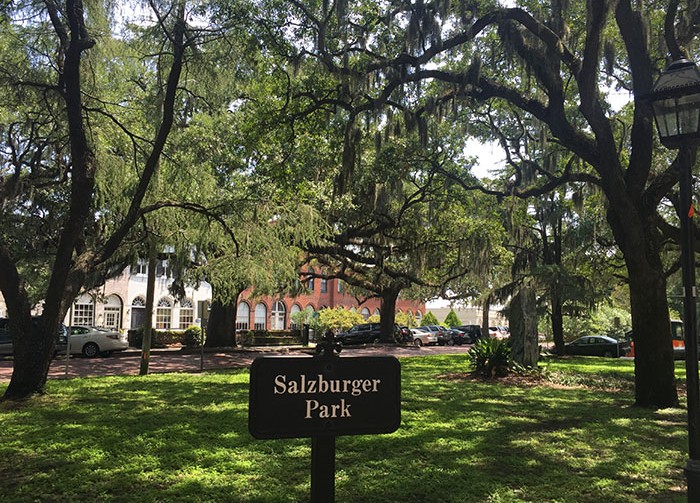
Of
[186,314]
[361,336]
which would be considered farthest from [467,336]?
[186,314]

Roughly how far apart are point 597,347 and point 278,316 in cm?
3218

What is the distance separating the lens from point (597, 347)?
30.3 metres

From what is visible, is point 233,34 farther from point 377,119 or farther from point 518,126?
point 518,126

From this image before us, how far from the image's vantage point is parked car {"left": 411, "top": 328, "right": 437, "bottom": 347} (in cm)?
3969

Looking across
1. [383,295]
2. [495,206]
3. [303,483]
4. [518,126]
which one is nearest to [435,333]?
[383,295]

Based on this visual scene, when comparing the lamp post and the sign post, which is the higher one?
the lamp post

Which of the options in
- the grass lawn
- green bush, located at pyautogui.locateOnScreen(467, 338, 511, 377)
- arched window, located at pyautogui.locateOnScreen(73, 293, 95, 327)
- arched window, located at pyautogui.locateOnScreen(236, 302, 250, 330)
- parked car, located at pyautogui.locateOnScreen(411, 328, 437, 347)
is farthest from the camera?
arched window, located at pyautogui.locateOnScreen(236, 302, 250, 330)

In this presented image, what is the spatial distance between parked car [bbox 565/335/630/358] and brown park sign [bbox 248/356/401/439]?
2962 cm

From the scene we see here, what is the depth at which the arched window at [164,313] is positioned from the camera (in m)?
44.5

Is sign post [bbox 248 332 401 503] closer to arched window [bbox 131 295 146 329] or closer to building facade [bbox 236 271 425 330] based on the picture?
arched window [bbox 131 295 146 329]

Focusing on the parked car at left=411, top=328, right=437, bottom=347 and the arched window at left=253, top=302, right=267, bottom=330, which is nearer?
the parked car at left=411, top=328, right=437, bottom=347

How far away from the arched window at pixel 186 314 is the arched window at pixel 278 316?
9.35 m

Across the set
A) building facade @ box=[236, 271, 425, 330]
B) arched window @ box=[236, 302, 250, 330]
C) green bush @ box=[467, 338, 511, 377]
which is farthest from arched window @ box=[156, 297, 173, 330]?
green bush @ box=[467, 338, 511, 377]

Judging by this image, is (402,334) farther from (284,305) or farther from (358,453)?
(358,453)
